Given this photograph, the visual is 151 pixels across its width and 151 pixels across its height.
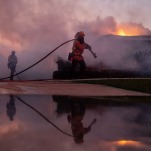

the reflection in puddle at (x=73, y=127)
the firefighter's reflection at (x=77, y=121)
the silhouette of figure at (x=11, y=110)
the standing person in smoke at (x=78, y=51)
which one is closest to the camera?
the reflection in puddle at (x=73, y=127)

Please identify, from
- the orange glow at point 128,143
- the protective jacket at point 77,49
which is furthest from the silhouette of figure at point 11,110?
the protective jacket at point 77,49

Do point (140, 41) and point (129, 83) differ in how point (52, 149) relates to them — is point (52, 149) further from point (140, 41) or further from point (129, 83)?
point (140, 41)

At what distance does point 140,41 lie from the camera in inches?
1081

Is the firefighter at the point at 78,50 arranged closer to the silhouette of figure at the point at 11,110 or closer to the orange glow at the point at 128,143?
the silhouette of figure at the point at 11,110

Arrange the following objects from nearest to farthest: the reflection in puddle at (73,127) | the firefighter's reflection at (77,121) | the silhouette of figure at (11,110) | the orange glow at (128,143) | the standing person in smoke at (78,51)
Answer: the reflection in puddle at (73,127), the orange glow at (128,143), the firefighter's reflection at (77,121), the silhouette of figure at (11,110), the standing person in smoke at (78,51)

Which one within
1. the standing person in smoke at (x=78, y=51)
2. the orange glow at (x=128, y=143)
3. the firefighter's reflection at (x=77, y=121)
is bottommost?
the orange glow at (x=128, y=143)

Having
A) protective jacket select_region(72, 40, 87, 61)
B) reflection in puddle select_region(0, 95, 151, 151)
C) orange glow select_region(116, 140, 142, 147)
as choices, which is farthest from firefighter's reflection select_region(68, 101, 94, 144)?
protective jacket select_region(72, 40, 87, 61)

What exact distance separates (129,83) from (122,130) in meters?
12.2

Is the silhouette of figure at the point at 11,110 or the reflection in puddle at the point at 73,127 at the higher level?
the silhouette of figure at the point at 11,110

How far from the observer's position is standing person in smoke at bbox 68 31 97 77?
23578 millimetres

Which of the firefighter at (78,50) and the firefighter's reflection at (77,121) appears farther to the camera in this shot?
the firefighter at (78,50)

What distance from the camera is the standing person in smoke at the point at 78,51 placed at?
928 inches

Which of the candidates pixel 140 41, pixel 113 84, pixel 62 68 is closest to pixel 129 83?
pixel 113 84

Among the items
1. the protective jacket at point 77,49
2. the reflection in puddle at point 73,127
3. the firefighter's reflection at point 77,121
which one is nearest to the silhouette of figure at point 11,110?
the reflection in puddle at point 73,127
